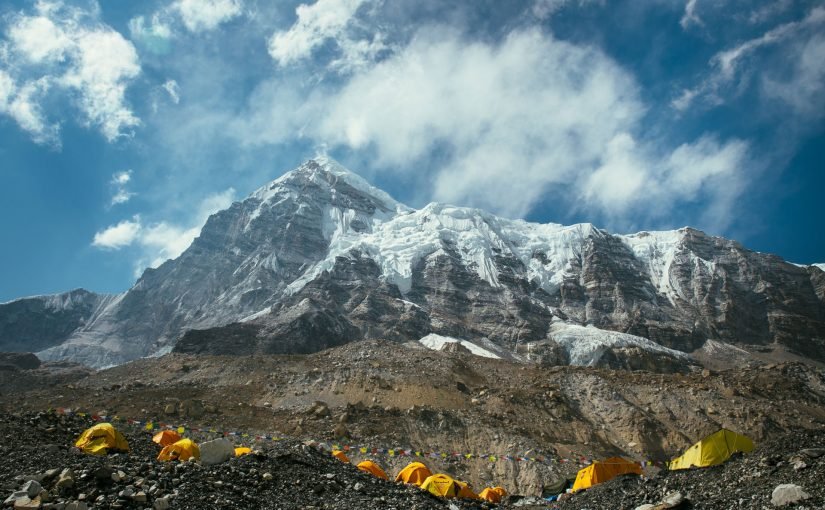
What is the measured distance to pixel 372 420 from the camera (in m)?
40.6

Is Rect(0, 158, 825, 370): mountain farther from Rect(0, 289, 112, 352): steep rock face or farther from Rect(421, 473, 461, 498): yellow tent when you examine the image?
Rect(421, 473, 461, 498): yellow tent

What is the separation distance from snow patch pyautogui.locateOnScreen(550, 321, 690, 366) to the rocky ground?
55242 millimetres

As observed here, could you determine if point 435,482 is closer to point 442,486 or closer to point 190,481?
point 442,486

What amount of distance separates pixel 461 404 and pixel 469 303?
109740 mm

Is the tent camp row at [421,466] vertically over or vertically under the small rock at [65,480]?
over

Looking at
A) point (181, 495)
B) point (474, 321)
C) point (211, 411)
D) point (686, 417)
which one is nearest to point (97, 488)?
point (181, 495)

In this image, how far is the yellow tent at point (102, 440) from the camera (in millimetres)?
19703

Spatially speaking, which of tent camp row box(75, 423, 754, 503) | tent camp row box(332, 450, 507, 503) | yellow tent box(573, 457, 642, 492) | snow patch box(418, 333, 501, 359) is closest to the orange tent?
tent camp row box(75, 423, 754, 503)

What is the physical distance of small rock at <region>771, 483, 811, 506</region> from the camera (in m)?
11.3

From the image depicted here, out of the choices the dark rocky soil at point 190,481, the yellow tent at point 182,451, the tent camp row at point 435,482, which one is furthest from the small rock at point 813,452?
the yellow tent at point 182,451

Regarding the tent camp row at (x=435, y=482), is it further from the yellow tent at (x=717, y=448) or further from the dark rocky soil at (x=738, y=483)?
the yellow tent at (x=717, y=448)

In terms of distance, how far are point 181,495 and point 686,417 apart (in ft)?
160


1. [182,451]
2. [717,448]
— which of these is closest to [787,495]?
[717,448]

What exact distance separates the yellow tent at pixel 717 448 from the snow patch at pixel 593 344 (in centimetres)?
10235
